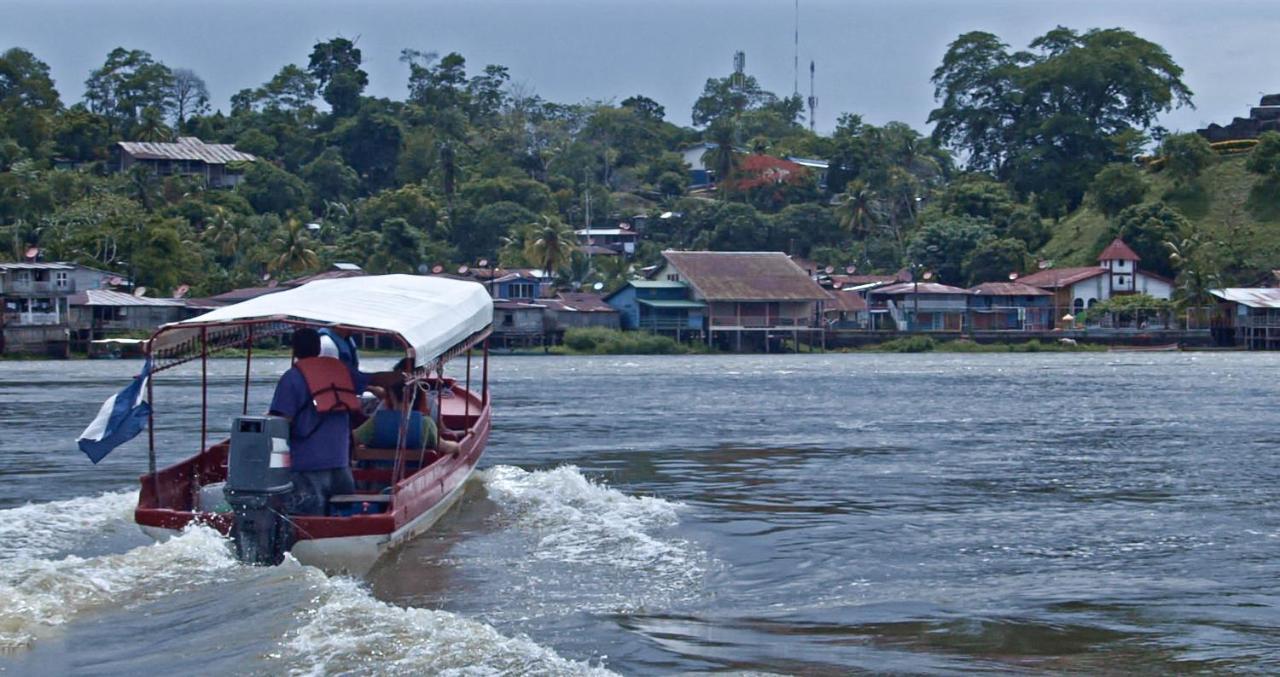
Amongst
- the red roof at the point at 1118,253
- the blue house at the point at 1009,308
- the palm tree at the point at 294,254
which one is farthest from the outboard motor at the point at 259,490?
the red roof at the point at 1118,253

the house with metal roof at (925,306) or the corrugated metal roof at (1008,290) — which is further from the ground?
the corrugated metal roof at (1008,290)

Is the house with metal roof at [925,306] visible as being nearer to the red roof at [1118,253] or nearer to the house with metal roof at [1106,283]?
the house with metal roof at [1106,283]

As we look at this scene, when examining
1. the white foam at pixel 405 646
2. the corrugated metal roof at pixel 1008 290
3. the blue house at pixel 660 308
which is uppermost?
the corrugated metal roof at pixel 1008 290

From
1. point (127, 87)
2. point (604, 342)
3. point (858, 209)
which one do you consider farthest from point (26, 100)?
point (858, 209)

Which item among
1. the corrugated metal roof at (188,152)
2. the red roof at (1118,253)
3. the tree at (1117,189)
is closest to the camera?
the red roof at (1118,253)

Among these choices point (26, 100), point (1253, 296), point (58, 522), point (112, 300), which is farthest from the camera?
point (26, 100)

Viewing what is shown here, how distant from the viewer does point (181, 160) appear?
8325 cm

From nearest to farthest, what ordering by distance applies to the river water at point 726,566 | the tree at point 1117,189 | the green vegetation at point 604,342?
the river water at point 726,566 < the green vegetation at point 604,342 < the tree at point 1117,189

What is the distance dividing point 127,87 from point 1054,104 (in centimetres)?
5783

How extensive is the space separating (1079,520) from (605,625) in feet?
20.9

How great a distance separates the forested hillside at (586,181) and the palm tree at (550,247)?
5.5 inches

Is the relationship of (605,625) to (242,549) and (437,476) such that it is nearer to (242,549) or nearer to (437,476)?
(242,549)

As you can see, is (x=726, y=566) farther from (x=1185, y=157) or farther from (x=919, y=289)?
(x=1185, y=157)

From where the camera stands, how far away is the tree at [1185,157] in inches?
3157
